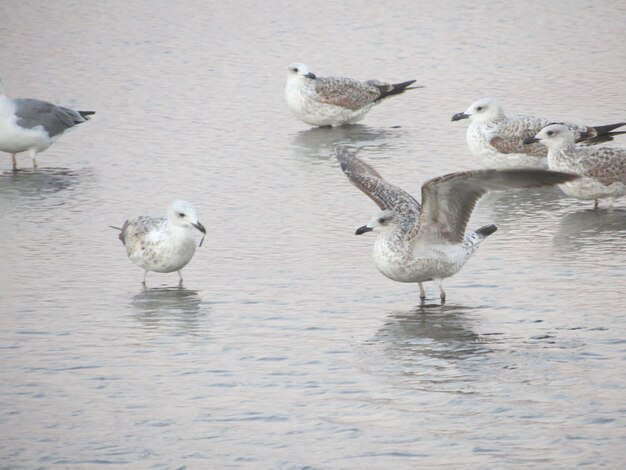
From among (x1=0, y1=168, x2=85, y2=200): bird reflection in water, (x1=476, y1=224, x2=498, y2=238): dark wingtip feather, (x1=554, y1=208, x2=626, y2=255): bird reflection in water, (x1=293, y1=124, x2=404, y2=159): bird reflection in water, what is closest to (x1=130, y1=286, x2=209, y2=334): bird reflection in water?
(x1=476, y1=224, x2=498, y2=238): dark wingtip feather

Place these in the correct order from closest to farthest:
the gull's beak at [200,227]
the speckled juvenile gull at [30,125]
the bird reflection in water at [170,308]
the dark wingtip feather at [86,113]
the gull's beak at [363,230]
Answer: the bird reflection in water at [170,308], the gull's beak at [363,230], the gull's beak at [200,227], the speckled juvenile gull at [30,125], the dark wingtip feather at [86,113]

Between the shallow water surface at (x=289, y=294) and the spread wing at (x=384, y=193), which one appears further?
the spread wing at (x=384, y=193)

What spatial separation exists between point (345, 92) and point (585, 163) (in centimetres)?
403

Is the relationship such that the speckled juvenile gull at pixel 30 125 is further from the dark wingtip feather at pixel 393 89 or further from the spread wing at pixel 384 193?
the spread wing at pixel 384 193

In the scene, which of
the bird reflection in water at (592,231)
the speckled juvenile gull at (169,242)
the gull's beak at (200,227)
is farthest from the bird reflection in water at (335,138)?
the gull's beak at (200,227)

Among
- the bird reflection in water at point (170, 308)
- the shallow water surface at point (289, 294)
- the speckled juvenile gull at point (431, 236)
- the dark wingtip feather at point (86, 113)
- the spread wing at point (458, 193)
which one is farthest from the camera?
the dark wingtip feather at point (86, 113)

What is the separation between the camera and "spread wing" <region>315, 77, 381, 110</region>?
14.5m

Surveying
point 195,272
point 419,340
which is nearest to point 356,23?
point 195,272

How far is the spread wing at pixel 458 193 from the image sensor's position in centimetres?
832

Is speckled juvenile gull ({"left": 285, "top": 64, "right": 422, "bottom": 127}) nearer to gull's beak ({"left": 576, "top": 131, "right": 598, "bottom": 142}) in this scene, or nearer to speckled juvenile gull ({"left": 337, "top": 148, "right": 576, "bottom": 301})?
gull's beak ({"left": 576, "top": 131, "right": 598, "bottom": 142})

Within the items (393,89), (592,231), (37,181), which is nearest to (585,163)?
(592,231)

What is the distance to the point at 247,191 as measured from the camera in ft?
38.9

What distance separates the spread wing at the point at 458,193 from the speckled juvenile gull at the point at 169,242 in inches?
64.6

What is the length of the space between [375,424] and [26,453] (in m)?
1.78
